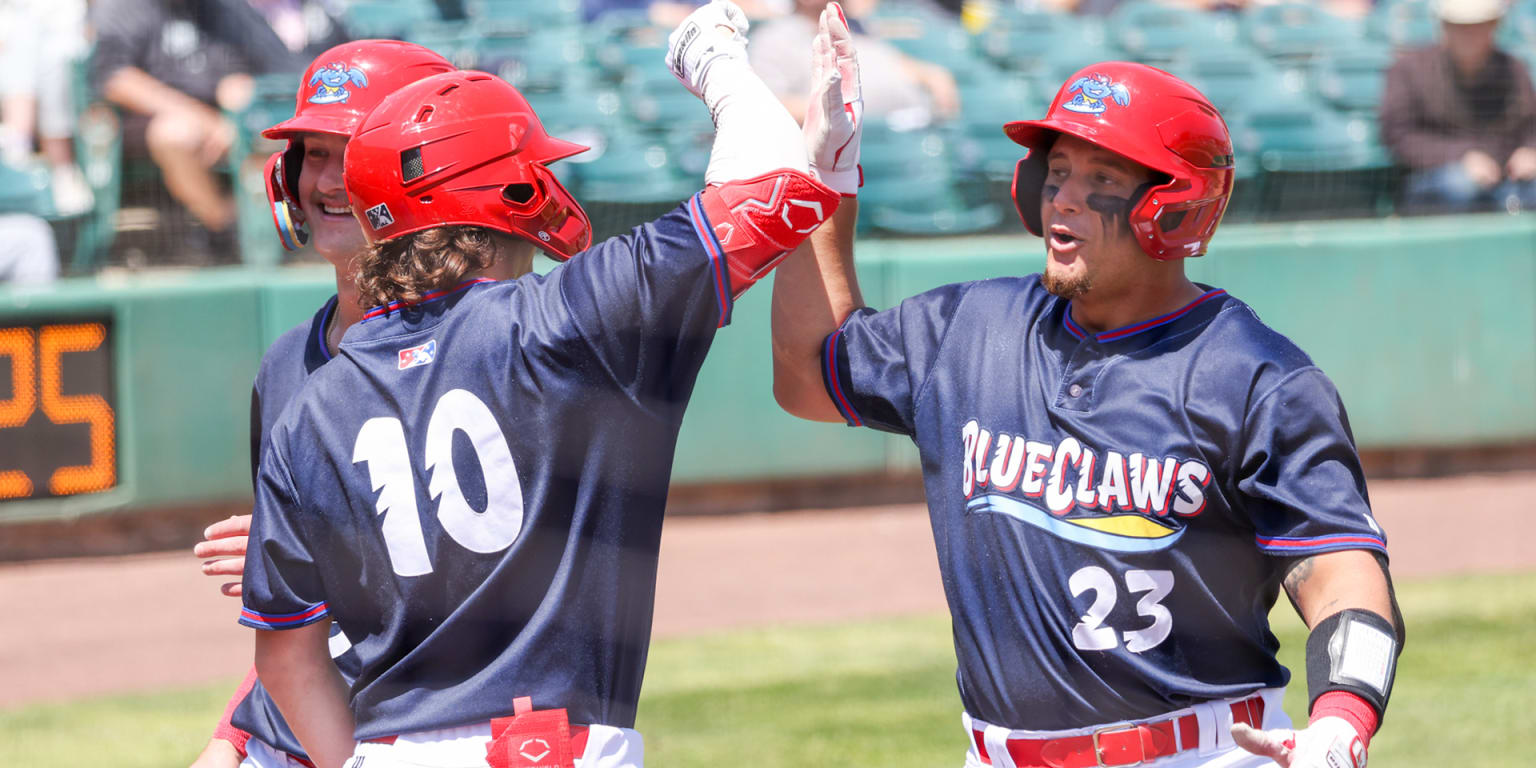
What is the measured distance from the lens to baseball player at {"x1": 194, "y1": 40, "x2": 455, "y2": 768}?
2709 mm

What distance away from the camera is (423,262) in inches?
88.2

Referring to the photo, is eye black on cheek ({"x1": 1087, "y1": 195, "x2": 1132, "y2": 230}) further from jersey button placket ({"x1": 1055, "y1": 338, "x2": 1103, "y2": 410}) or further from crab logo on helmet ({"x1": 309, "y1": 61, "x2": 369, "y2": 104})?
crab logo on helmet ({"x1": 309, "y1": 61, "x2": 369, "y2": 104})

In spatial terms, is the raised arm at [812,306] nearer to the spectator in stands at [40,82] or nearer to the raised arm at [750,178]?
the raised arm at [750,178]

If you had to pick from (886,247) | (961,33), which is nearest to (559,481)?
(886,247)

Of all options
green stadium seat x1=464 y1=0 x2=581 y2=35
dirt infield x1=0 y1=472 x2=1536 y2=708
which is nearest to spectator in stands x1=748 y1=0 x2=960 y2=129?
green stadium seat x1=464 y1=0 x2=581 y2=35

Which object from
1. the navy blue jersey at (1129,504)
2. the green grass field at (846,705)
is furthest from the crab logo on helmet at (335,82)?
the green grass field at (846,705)

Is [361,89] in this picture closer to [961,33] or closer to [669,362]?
[669,362]

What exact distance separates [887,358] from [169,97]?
5.26 metres

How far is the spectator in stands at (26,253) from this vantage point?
655 cm

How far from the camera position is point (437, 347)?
2154 mm


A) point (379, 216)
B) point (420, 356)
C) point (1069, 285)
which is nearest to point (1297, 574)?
point (1069, 285)

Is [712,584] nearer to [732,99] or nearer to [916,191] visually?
[916,191]

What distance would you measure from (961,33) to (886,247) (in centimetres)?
211

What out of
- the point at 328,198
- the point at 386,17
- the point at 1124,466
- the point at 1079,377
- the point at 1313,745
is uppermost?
the point at 386,17
